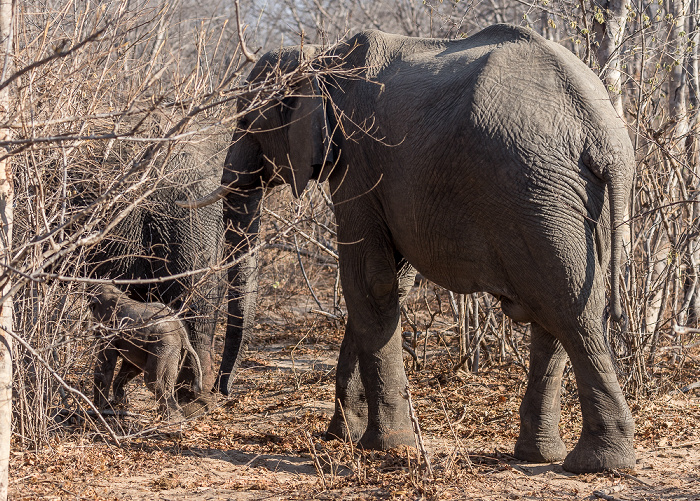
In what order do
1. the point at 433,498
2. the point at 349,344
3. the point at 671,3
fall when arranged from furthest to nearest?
the point at 671,3 → the point at 349,344 → the point at 433,498

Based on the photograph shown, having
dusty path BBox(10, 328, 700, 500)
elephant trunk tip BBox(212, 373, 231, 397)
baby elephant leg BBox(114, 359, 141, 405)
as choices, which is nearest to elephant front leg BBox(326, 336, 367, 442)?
dusty path BBox(10, 328, 700, 500)

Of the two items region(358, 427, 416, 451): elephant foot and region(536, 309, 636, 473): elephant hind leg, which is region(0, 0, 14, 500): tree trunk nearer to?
region(358, 427, 416, 451): elephant foot

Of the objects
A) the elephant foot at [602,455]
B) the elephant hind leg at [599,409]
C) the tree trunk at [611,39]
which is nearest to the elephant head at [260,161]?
the elephant hind leg at [599,409]

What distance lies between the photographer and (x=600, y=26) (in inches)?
241

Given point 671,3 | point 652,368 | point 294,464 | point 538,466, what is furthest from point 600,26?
point 294,464

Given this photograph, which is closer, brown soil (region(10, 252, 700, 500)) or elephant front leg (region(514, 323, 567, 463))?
brown soil (region(10, 252, 700, 500))

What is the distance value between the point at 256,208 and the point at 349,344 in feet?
4.03

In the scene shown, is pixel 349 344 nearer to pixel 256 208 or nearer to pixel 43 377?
pixel 256 208

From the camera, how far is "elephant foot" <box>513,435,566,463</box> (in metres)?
4.44

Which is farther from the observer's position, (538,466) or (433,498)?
(538,466)

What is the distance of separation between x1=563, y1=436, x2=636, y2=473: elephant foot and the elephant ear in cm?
192

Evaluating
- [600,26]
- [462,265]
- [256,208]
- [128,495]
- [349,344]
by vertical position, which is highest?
[600,26]

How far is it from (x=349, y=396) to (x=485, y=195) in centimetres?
175

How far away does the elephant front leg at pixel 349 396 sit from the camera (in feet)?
16.5
